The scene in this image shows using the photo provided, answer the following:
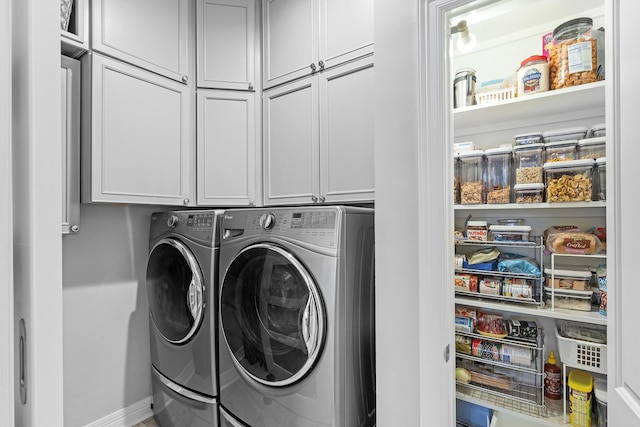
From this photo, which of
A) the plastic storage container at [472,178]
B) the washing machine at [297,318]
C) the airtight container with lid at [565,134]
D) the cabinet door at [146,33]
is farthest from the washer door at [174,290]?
the airtight container with lid at [565,134]

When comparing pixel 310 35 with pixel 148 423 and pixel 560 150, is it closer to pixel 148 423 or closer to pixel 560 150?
pixel 560 150

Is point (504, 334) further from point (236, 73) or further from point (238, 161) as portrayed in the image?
point (236, 73)

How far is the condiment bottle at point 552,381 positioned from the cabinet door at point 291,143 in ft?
4.39

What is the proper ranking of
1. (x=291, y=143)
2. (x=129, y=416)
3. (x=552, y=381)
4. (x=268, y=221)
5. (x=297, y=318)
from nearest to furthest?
(x=297, y=318)
(x=268, y=221)
(x=552, y=381)
(x=291, y=143)
(x=129, y=416)

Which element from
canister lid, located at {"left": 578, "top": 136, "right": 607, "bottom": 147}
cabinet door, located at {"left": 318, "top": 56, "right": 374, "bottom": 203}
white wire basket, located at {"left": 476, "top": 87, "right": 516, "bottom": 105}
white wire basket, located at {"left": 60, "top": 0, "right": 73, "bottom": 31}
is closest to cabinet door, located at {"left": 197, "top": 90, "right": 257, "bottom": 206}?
cabinet door, located at {"left": 318, "top": 56, "right": 374, "bottom": 203}

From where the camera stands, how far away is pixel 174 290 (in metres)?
1.78

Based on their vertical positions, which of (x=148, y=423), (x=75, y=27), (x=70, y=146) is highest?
(x=75, y=27)

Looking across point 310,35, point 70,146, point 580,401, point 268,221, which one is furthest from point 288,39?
point 580,401

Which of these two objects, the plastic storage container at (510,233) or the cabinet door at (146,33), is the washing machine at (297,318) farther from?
the cabinet door at (146,33)

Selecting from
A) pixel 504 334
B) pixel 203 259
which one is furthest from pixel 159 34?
pixel 504 334

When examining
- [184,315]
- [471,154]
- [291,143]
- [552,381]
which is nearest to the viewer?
[552,381]

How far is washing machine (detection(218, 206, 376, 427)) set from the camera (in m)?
1.23

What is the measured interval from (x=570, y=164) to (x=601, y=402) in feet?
3.14

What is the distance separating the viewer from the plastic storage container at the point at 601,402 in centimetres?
134
